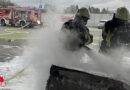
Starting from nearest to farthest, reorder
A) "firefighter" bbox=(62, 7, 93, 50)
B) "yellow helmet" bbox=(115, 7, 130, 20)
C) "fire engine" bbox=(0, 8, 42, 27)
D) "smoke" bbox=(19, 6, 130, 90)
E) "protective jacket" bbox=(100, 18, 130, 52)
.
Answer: "smoke" bbox=(19, 6, 130, 90) < "firefighter" bbox=(62, 7, 93, 50) < "yellow helmet" bbox=(115, 7, 130, 20) < "protective jacket" bbox=(100, 18, 130, 52) < "fire engine" bbox=(0, 8, 42, 27)

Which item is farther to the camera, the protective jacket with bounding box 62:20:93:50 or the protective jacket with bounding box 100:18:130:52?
the protective jacket with bounding box 100:18:130:52

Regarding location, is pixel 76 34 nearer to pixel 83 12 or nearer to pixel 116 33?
pixel 83 12

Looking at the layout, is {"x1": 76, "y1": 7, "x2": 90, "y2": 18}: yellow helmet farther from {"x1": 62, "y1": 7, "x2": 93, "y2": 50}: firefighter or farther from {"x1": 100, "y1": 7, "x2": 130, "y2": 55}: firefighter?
{"x1": 100, "y1": 7, "x2": 130, "y2": 55}: firefighter

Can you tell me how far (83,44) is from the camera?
414cm

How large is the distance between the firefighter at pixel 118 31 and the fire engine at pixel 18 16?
64.5 feet

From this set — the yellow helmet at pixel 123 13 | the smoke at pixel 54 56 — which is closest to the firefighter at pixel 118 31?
the yellow helmet at pixel 123 13

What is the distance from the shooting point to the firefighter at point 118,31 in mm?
4223

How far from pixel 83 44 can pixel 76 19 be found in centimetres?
53

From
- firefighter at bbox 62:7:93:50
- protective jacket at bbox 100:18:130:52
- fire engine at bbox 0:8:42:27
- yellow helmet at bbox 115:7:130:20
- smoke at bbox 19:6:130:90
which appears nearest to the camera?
smoke at bbox 19:6:130:90

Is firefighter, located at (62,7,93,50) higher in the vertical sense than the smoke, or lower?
higher

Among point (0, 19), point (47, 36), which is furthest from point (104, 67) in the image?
point (0, 19)

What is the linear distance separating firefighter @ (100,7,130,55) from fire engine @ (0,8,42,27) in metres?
19.7

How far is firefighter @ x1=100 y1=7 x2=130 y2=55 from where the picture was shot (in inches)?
166

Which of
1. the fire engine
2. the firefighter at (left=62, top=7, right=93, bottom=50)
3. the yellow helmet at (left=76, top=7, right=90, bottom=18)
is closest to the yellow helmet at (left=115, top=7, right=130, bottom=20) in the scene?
the yellow helmet at (left=76, top=7, right=90, bottom=18)
